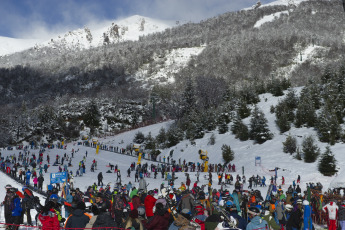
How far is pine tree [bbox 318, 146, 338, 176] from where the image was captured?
2897cm

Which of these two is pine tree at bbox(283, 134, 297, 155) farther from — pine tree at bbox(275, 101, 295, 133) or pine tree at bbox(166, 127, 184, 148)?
pine tree at bbox(166, 127, 184, 148)

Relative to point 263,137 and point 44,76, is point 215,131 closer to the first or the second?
point 263,137

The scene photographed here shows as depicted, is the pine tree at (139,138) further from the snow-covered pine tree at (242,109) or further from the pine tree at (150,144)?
the snow-covered pine tree at (242,109)

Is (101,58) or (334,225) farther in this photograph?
(101,58)

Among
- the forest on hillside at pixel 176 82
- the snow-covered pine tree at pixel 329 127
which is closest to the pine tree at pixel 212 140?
the forest on hillside at pixel 176 82

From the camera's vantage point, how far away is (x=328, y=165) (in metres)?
29.1

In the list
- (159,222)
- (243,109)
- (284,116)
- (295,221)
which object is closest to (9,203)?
(159,222)

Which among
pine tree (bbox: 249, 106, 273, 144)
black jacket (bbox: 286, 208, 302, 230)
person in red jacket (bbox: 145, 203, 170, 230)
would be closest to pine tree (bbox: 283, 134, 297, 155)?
pine tree (bbox: 249, 106, 273, 144)

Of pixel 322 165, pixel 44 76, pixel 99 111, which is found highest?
pixel 44 76

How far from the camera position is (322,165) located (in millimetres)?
29578

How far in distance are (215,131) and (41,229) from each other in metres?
43.8

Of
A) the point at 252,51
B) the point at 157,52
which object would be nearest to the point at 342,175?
the point at 252,51

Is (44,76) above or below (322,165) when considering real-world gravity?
above

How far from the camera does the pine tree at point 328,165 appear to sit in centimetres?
2897
